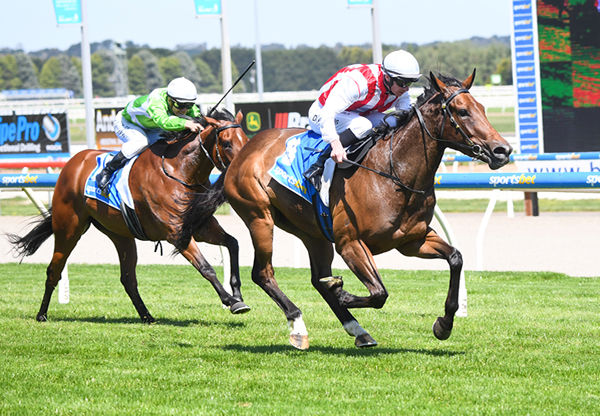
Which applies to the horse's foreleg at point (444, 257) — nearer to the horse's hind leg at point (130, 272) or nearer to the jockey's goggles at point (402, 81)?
the jockey's goggles at point (402, 81)

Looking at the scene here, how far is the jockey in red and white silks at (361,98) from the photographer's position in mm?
5695

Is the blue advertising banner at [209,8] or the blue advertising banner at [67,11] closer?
the blue advertising banner at [209,8]

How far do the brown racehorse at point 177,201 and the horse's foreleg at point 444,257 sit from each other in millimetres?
1640

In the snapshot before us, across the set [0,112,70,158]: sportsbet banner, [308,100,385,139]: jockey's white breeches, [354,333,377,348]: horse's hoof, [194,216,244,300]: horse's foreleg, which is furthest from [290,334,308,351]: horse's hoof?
[0,112,70,158]: sportsbet banner

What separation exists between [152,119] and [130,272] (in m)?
1.25

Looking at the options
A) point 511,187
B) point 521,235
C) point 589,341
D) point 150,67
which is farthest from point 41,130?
point 150,67

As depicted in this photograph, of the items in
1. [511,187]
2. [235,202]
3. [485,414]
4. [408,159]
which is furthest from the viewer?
[511,187]

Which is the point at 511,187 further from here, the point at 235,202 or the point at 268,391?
the point at 268,391

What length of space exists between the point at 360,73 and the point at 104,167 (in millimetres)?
2708

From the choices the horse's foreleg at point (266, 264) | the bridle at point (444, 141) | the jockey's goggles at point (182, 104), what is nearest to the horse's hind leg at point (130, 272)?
the jockey's goggles at point (182, 104)

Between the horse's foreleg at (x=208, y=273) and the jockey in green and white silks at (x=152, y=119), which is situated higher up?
the jockey in green and white silks at (x=152, y=119)

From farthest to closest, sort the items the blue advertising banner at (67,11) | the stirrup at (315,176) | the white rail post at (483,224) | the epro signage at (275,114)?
1. the blue advertising banner at (67,11)
2. the epro signage at (275,114)
3. the white rail post at (483,224)
4. the stirrup at (315,176)

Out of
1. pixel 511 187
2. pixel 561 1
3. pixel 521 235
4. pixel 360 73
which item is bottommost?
pixel 521 235

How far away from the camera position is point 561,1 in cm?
1360
